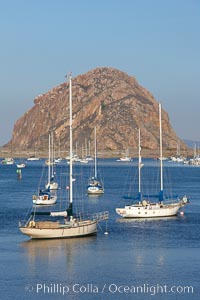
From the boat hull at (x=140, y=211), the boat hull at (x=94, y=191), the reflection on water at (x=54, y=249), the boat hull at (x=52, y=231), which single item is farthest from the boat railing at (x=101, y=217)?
the boat hull at (x=94, y=191)

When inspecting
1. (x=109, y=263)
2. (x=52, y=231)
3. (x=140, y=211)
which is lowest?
(x=109, y=263)

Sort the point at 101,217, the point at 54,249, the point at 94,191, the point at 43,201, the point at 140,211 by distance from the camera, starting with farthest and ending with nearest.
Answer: the point at 94,191 → the point at 43,201 → the point at 140,211 → the point at 101,217 → the point at 54,249

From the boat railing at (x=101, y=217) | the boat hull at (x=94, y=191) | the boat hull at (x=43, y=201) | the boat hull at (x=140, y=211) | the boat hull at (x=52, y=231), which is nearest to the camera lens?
the boat hull at (x=52, y=231)

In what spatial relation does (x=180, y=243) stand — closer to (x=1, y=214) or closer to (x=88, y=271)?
(x=88, y=271)

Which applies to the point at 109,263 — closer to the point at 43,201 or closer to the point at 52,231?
the point at 52,231

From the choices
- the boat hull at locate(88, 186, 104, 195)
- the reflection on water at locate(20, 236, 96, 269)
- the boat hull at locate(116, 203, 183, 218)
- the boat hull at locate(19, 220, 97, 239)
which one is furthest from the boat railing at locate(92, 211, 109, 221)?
the boat hull at locate(88, 186, 104, 195)

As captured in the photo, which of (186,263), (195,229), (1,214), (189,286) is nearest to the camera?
(189,286)

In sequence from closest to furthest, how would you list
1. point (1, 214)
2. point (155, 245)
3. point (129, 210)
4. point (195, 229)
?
point (155, 245) < point (195, 229) < point (129, 210) < point (1, 214)

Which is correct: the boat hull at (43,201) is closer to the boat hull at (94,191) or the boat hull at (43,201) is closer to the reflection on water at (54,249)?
the boat hull at (94,191)

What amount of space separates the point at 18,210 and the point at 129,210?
17491 mm

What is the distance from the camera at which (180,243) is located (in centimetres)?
6222

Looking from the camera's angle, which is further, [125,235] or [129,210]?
[129,210]

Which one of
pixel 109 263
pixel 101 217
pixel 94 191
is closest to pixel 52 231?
pixel 109 263

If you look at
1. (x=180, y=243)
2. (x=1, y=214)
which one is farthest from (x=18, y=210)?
(x=180, y=243)
